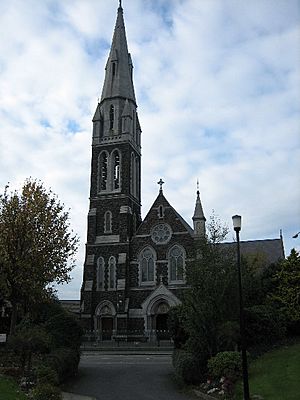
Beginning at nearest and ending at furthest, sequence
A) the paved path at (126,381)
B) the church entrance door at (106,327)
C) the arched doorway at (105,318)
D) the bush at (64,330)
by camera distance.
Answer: the paved path at (126,381) → the bush at (64,330) → the church entrance door at (106,327) → the arched doorway at (105,318)

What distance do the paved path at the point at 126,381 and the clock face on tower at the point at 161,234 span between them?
19.7 meters

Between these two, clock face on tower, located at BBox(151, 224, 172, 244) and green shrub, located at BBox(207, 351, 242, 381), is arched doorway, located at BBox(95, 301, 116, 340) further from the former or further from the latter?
green shrub, located at BBox(207, 351, 242, 381)

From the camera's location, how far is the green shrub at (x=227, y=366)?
643 inches

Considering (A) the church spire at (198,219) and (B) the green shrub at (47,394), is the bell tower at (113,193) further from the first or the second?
(B) the green shrub at (47,394)

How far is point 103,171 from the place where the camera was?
51031 millimetres

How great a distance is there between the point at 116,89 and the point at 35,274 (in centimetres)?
3291

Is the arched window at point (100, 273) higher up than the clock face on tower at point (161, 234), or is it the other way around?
the clock face on tower at point (161, 234)

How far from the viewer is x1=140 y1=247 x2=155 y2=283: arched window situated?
45125 mm

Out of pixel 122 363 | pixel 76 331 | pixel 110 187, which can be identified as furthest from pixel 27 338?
pixel 110 187

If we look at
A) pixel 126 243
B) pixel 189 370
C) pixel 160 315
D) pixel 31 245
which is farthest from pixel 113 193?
pixel 189 370

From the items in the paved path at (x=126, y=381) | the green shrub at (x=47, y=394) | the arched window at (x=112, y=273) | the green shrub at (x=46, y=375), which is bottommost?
the paved path at (x=126, y=381)

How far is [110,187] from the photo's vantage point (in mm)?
49625

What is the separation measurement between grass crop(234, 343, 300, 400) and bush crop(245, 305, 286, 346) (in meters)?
1.54

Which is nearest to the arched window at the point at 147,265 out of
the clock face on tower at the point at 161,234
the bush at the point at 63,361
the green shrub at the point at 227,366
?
the clock face on tower at the point at 161,234
